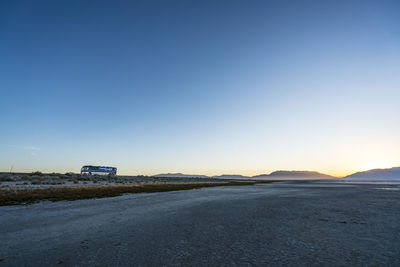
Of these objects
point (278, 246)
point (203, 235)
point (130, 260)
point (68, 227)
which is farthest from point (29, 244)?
point (278, 246)

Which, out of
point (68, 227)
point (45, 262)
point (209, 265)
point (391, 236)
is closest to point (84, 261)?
A: point (45, 262)

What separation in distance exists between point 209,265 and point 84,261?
2.63 m

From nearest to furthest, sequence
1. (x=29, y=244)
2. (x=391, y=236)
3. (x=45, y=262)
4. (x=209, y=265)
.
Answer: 1. (x=209, y=265)
2. (x=45, y=262)
3. (x=29, y=244)
4. (x=391, y=236)

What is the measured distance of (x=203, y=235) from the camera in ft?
18.7

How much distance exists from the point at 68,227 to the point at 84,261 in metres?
3.77

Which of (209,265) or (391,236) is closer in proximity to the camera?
(209,265)

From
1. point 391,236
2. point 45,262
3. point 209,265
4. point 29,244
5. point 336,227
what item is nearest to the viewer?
point 209,265

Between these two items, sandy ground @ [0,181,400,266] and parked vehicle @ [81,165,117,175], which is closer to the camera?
sandy ground @ [0,181,400,266]

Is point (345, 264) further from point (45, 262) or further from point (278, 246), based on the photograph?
point (45, 262)

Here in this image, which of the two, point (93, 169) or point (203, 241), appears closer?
point (203, 241)

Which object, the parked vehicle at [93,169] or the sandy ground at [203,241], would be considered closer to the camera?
the sandy ground at [203,241]

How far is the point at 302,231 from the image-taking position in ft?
19.9

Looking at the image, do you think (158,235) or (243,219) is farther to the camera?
(243,219)

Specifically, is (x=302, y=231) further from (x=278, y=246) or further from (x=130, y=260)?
(x=130, y=260)
